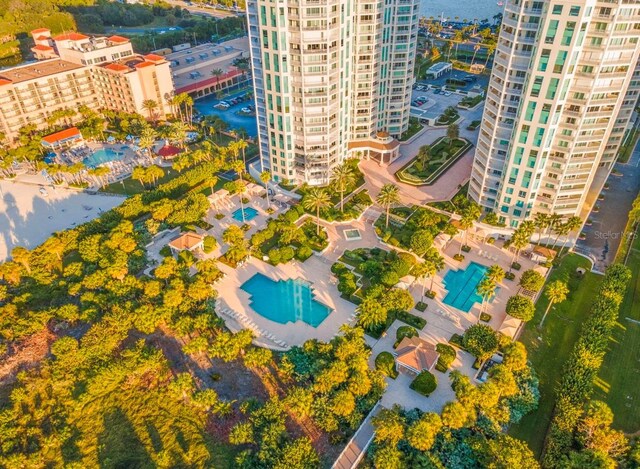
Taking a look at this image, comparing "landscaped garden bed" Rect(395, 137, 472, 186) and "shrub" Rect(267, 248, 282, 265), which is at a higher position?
"landscaped garden bed" Rect(395, 137, 472, 186)

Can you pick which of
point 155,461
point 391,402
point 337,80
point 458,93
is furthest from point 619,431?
point 458,93

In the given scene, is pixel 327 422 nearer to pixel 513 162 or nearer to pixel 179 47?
pixel 513 162

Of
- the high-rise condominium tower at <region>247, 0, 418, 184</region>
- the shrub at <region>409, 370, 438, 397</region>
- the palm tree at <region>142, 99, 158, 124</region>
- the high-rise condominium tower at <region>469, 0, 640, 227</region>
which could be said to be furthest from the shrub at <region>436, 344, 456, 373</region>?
the palm tree at <region>142, 99, 158, 124</region>

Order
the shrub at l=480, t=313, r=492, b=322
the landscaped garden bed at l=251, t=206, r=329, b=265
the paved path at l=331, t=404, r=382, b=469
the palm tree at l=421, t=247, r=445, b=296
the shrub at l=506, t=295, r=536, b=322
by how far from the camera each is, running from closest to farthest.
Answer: the paved path at l=331, t=404, r=382, b=469
the shrub at l=506, t=295, r=536, b=322
the palm tree at l=421, t=247, r=445, b=296
the shrub at l=480, t=313, r=492, b=322
the landscaped garden bed at l=251, t=206, r=329, b=265

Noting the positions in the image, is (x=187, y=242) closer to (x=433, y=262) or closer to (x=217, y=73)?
(x=433, y=262)

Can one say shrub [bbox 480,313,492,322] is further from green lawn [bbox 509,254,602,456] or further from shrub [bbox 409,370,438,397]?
shrub [bbox 409,370,438,397]

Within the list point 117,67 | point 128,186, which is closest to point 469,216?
point 128,186
